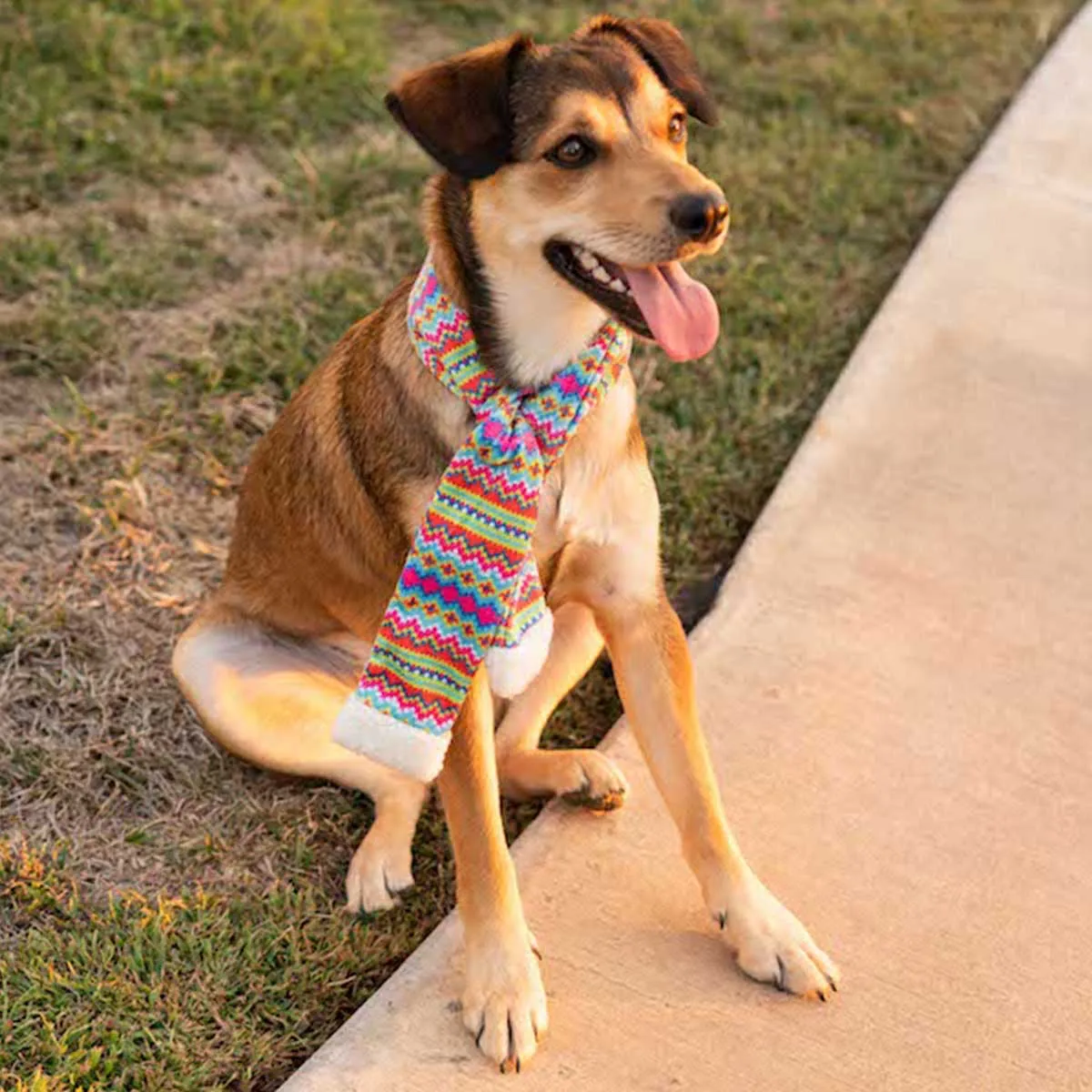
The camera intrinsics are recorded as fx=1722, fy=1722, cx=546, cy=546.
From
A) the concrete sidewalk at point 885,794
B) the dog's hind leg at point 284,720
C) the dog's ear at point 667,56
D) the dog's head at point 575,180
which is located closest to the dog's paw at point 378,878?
the dog's hind leg at point 284,720

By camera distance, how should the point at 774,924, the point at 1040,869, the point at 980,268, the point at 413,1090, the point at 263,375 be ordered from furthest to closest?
the point at 980,268, the point at 263,375, the point at 1040,869, the point at 774,924, the point at 413,1090

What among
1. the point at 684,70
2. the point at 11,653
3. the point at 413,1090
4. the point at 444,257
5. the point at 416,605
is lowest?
the point at 11,653

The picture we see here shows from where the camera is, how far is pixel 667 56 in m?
3.42

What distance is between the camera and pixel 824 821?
3773 millimetres

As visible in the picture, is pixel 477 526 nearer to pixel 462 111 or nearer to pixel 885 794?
pixel 462 111

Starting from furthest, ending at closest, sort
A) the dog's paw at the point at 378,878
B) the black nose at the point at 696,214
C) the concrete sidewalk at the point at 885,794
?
the dog's paw at the point at 378,878 → the concrete sidewalk at the point at 885,794 → the black nose at the point at 696,214

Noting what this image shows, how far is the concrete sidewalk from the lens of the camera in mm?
3248

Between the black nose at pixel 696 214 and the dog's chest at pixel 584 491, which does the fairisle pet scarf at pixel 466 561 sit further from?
the black nose at pixel 696 214

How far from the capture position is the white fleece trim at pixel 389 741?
3248 millimetres

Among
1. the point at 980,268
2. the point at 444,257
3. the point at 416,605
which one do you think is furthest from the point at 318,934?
the point at 980,268

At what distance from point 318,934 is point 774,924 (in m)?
0.93

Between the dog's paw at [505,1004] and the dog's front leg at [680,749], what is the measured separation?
41 centimetres

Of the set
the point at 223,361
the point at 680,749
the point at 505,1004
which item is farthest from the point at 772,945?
the point at 223,361

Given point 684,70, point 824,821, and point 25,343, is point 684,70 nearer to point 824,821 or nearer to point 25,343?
point 824,821
